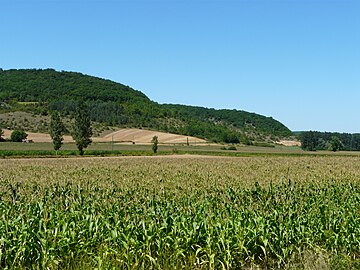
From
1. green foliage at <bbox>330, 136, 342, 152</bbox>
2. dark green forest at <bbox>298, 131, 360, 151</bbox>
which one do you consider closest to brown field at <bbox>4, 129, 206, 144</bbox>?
dark green forest at <bbox>298, 131, 360, 151</bbox>

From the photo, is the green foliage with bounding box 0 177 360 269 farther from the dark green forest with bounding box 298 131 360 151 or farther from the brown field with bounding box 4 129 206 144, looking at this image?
the dark green forest with bounding box 298 131 360 151

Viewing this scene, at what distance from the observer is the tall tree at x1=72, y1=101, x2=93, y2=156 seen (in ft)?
236

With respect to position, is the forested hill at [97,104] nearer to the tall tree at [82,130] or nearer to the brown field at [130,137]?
the brown field at [130,137]

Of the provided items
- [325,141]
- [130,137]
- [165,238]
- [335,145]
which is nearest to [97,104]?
[130,137]

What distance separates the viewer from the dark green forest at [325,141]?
12364cm

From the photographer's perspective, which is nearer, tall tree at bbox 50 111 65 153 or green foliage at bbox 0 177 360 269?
green foliage at bbox 0 177 360 269

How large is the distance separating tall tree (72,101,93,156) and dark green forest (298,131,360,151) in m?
70.7

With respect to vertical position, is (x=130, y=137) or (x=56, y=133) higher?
(x=130, y=137)

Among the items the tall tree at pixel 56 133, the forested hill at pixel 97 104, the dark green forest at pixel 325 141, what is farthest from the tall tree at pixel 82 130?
the dark green forest at pixel 325 141

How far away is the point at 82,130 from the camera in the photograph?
73.1 metres

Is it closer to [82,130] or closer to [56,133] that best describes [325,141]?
[82,130]

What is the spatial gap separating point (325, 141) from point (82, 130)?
85.8m

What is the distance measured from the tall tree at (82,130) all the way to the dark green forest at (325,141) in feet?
232

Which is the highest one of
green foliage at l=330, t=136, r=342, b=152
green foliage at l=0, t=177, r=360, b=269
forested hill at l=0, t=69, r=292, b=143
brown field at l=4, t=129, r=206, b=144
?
forested hill at l=0, t=69, r=292, b=143
